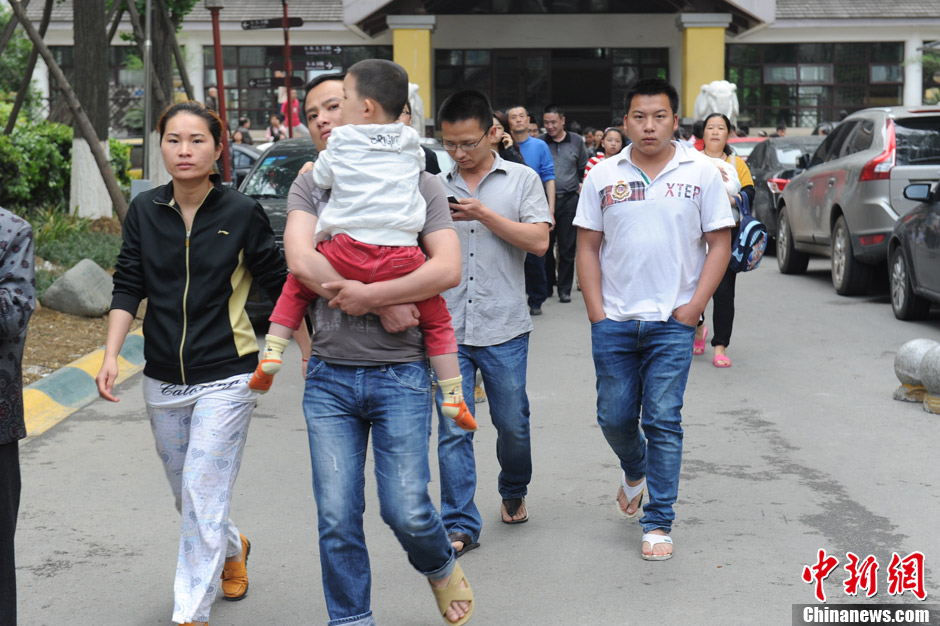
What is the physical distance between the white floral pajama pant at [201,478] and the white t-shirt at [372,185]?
83 centimetres

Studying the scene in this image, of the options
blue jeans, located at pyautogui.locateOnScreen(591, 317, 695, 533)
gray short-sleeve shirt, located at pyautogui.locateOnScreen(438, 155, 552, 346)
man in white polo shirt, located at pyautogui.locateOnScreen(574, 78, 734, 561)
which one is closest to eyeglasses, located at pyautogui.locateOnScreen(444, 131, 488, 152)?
gray short-sleeve shirt, located at pyautogui.locateOnScreen(438, 155, 552, 346)

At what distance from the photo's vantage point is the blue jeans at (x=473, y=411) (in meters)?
5.08

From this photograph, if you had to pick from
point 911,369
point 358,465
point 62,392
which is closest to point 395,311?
point 358,465

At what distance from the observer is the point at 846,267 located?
12.9 metres

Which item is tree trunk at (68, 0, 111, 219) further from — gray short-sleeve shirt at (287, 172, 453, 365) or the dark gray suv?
gray short-sleeve shirt at (287, 172, 453, 365)

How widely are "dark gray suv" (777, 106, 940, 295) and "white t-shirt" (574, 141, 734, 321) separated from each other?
735 cm

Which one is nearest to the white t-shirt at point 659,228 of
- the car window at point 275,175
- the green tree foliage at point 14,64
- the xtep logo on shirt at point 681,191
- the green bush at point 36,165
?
the xtep logo on shirt at point 681,191

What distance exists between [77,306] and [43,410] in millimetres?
2982

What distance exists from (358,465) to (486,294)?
1.38 m

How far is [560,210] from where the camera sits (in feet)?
43.7

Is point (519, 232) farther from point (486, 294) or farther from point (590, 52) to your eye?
point (590, 52)

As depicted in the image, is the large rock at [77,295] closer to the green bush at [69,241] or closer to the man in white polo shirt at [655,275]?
the green bush at [69,241]

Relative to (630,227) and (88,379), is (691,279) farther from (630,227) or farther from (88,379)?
(88,379)

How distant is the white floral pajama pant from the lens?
13.4 feet
